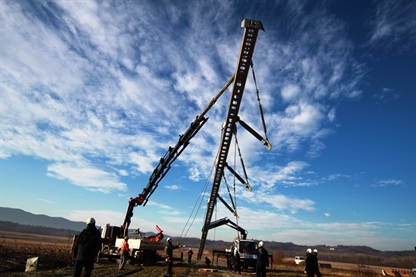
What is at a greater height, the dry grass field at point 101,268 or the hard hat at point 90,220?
the hard hat at point 90,220

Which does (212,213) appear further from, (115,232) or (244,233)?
(115,232)

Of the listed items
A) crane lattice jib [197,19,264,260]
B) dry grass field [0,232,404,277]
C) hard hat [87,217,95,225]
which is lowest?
dry grass field [0,232,404,277]

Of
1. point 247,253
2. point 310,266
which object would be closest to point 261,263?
point 310,266

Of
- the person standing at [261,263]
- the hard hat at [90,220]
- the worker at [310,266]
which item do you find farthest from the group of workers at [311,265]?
the hard hat at [90,220]

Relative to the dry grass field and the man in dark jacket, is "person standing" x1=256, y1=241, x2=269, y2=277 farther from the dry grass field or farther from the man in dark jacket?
the man in dark jacket

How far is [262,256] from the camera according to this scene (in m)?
11.8

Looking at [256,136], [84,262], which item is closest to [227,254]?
[256,136]

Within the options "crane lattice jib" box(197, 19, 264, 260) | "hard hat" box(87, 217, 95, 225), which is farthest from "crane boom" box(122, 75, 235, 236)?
"hard hat" box(87, 217, 95, 225)

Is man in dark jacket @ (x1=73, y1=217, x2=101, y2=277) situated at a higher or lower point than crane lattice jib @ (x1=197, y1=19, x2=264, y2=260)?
lower

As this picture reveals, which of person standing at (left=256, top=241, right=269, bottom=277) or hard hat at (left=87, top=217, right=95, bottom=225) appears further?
person standing at (left=256, top=241, right=269, bottom=277)

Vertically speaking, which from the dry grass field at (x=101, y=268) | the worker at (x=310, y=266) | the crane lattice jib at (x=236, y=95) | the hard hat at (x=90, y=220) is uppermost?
the crane lattice jib at (x=236, y=95)

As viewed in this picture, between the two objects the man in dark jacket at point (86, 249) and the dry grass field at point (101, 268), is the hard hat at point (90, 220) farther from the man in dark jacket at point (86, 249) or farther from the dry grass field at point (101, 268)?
the dry grass field at point (101, 268)

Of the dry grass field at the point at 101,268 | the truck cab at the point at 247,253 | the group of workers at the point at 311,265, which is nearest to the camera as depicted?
the group of workers at the point at 311,265

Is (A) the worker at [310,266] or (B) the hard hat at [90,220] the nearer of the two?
(B) the hard hat at [90,220]
